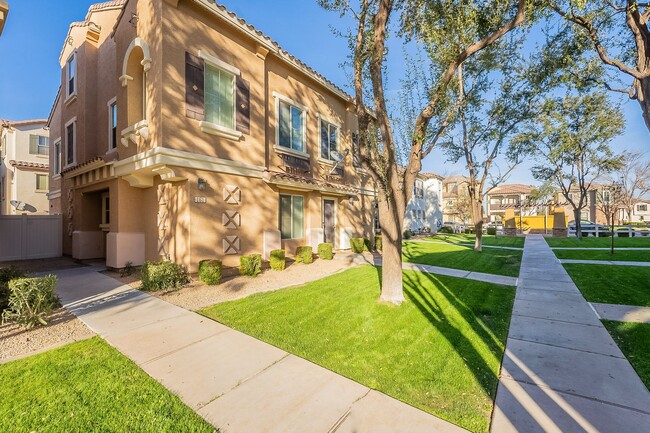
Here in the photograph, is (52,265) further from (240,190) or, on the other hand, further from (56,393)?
(56,393)

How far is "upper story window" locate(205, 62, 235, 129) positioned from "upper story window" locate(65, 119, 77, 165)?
860cm

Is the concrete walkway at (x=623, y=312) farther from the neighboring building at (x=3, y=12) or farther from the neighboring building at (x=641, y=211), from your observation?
the neighboring building at (x=641, y=211)

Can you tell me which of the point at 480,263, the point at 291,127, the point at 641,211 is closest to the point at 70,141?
the point at 291,127

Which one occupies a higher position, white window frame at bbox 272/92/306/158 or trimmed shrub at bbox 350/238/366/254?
white window frame at bbox 272/92/306/158

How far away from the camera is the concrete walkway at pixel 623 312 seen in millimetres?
5164

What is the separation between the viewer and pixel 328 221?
14.8 meters

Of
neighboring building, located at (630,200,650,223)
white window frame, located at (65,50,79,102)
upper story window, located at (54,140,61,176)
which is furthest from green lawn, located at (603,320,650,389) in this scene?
neighboring building, located at (630,200,650,223)

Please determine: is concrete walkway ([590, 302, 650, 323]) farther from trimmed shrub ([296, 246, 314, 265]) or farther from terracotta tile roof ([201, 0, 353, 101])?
terracotta tile roof ([201, 0, 353, 101])

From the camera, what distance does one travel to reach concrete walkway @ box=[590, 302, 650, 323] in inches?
203

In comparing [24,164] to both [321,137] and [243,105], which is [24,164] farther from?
[321,137]

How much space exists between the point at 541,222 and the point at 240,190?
38.7m

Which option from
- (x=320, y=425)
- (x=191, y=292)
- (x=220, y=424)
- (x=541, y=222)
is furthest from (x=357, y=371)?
(x=541, y=222)

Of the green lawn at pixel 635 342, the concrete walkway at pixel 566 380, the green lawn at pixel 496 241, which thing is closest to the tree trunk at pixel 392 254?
the concrete walkway at pixel 566 380

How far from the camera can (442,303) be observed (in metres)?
6.29
